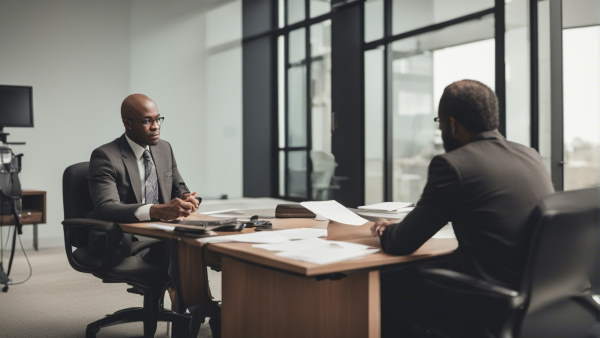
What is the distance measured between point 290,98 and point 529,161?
6.42 meters

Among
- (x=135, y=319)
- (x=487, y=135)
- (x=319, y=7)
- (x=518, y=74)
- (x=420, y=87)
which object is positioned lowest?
(x=135, y=319)

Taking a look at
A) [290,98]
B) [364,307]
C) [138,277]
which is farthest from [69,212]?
[290,98]

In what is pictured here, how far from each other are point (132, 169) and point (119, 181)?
9 cm

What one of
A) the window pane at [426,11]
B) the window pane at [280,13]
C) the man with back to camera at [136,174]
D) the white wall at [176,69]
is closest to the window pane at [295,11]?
the window pane at [280,13]

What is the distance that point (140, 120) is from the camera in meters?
2.72

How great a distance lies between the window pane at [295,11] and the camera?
767cm

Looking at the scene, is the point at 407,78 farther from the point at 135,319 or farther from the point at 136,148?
the point at 135,319

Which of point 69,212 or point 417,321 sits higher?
point 69,212

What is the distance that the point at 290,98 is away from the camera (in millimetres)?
7965

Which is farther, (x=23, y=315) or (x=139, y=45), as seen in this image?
(x=139, y=45)

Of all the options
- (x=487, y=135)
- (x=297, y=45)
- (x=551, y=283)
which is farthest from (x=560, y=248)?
(x=297, y=45)

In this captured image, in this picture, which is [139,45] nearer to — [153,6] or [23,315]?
[153,6]

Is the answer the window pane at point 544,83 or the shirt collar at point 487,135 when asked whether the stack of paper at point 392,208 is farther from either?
the window pane at point 544,83

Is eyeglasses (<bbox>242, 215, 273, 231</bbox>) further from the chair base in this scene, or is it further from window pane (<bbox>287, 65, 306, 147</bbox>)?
window pane (<bbox>287, 65, 306, 147</bbox>)
